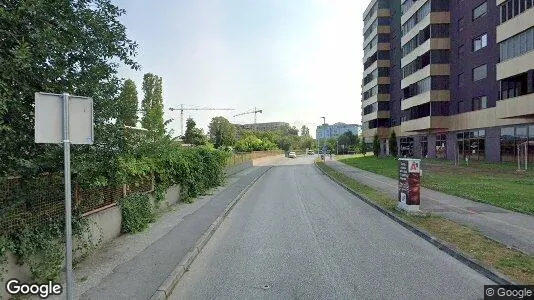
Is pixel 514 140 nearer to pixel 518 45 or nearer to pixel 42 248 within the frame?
pixel 518 45

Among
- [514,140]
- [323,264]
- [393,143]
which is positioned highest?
[393,143]

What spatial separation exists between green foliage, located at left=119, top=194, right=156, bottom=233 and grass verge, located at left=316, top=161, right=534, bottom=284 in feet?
24.0

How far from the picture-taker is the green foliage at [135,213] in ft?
34.2

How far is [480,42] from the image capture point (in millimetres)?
42281

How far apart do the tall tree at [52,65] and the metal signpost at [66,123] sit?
3.36 feet

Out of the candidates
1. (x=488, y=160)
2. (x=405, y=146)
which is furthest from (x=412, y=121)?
(x=488, y=160)

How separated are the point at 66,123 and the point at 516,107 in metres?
35.1

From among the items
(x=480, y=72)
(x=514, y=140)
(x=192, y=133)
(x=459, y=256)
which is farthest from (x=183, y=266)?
(x=192, y=133)

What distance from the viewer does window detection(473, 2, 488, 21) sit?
1614 inches

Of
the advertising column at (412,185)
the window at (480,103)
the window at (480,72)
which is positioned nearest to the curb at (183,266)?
the advertising column at (412,185)

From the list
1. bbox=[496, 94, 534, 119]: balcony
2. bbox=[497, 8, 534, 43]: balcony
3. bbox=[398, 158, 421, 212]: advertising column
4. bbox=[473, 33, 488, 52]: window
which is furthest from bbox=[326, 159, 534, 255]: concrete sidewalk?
bbox=[473, 33, 488, 52]: window

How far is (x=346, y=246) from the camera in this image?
923 centimetres

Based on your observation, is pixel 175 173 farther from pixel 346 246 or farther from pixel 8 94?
pixel 8 94

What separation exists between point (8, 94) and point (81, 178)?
6.89 feet
